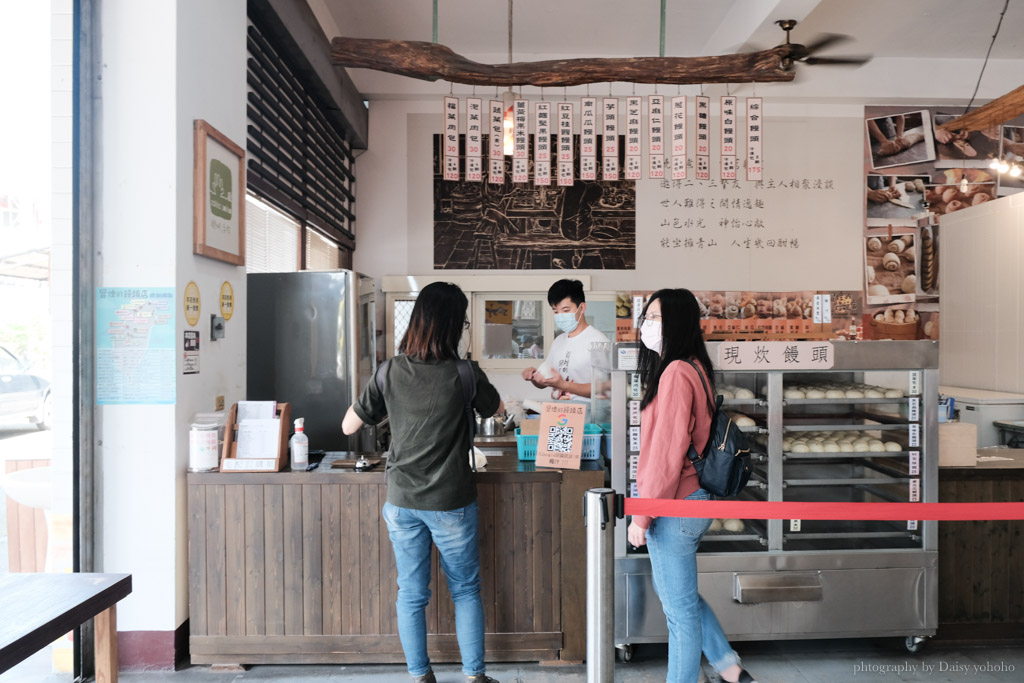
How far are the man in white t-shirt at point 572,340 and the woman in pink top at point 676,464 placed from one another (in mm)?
1659

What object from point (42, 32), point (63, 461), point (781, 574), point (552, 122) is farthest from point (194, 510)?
point (552, 122)

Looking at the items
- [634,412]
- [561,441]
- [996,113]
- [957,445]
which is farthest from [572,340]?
[996,113]

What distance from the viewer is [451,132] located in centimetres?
493

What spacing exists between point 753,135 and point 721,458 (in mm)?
3312

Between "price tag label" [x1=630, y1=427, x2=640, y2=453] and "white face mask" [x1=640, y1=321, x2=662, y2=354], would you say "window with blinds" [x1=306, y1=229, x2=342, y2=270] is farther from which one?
"white face mask" [x1=640, y1=321, x2=662, y2=354]

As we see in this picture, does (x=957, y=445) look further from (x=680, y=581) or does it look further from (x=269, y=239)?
(x=269, y=239)

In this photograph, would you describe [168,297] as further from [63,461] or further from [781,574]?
[781,574]

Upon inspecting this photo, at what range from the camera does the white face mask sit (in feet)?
8.83

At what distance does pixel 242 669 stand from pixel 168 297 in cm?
178

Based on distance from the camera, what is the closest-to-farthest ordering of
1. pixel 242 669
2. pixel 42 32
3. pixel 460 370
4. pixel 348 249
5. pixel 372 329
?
pixel 460 370 → pixel 42 32 → pixel 242 669 → pixel 372 329 → pixel 348 249

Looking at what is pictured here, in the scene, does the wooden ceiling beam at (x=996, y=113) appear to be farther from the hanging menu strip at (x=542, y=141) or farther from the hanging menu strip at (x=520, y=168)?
the hanging menu strip at (x=520, y=168)

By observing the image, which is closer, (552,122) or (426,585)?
(426,585)

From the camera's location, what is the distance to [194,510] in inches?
122

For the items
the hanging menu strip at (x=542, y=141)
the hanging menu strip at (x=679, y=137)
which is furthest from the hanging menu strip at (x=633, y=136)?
the hanging menu strip at (x=542, y=141)
